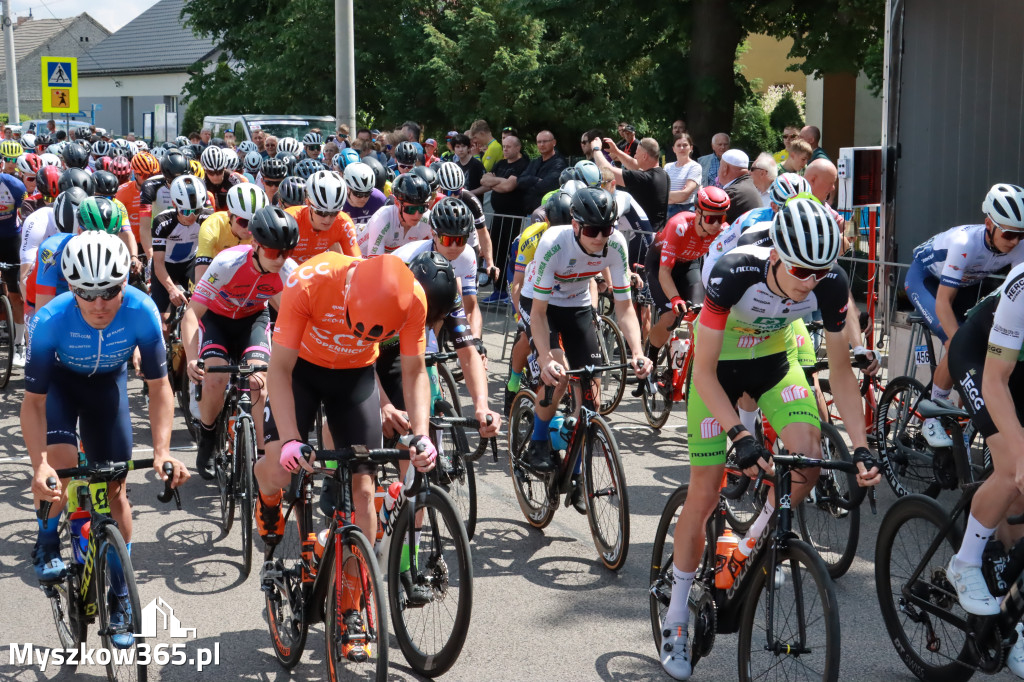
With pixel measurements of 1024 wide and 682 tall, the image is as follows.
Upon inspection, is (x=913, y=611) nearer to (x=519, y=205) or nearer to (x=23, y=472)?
(x=23, y=472)

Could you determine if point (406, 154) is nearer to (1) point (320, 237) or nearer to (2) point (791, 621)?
(1) point (320, 237)

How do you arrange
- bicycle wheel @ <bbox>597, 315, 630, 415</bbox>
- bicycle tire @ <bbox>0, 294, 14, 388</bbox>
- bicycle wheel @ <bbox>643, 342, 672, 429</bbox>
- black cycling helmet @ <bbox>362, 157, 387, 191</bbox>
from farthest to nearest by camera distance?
black cycling helmet @ <bbox>362, 157, 387, 191</bbox> < bicycle tire @ <bbox>0, 294, 14, 388</bbox> < bicycle wheel @ <bbox>597, 315, 630, 415</bbox> < bicycle wheel @ <bbox>643, 342, 672, 429</bbox>

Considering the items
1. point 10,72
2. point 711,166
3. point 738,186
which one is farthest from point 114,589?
point 10,72

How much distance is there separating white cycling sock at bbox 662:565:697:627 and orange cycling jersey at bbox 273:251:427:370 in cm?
141

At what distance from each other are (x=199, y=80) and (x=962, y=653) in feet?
131

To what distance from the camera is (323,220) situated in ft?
25.8

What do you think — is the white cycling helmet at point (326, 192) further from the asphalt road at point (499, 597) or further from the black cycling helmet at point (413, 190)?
the asphalt road at point (499, 597)

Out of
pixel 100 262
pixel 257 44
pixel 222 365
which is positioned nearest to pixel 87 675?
pixel 100 262

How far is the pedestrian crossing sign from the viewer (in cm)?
2855

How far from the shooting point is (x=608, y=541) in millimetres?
6223

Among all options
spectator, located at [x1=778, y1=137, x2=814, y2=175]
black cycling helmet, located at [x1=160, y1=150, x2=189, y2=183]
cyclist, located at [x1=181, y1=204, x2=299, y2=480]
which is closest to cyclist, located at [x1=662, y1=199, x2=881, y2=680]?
cyclist, located at [x1=181, y1=204, x2=299, y2=480]

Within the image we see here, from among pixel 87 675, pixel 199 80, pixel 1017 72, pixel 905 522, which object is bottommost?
pixel 87 675

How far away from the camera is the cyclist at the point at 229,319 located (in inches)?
262

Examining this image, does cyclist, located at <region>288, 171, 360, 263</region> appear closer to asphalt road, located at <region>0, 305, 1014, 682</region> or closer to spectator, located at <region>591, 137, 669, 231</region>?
asphalt road, located at <region>0, 305, 1014, 682</region>
